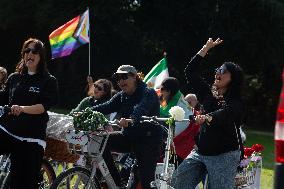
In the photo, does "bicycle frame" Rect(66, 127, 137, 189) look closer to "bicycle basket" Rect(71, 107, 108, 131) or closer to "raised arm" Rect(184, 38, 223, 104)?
"bicycle basket" Rect(71, 107, 108, 131)

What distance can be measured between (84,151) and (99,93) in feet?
6.31

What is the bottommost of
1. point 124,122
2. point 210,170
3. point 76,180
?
point 76,180

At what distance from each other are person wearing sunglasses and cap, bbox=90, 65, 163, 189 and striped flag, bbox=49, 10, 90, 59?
154 inches

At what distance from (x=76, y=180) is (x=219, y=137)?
1631mm

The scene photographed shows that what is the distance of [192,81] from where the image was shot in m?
6.30

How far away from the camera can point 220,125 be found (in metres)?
5.91

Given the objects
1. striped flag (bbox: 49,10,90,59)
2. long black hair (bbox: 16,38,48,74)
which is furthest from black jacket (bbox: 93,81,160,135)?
striped flag (bbox: 49,10,90,59)

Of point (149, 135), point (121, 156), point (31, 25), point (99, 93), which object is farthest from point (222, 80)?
point (31, 25)

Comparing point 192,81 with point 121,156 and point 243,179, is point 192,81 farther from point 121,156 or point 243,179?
point 121,156

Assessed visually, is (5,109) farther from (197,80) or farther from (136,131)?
(197,80)

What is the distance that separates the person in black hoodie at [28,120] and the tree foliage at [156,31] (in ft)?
82.6

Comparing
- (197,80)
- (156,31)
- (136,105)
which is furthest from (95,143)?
(156,31)

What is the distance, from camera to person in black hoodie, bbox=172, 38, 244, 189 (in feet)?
19.5

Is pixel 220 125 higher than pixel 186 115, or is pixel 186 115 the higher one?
pixel 186 115
